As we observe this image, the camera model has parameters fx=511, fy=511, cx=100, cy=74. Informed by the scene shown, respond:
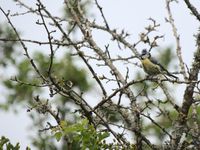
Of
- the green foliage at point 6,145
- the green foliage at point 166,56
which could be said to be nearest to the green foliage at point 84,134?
the green foliage at point 6,145

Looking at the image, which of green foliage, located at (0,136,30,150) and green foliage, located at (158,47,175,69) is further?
green foliage, located at (158,47,175,69)

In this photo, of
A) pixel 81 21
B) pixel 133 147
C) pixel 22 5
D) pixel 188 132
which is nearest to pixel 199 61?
pixel 188 132

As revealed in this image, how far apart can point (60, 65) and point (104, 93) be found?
11.0 m

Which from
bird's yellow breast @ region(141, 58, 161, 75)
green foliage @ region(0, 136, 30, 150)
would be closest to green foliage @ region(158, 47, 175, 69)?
bird's yellow breast @ region(141, 58, 161, 75)

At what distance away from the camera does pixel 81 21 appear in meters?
5.43

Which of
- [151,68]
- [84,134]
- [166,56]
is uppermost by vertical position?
[166,56]

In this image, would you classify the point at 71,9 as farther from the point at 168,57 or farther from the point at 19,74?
the point at 168,57

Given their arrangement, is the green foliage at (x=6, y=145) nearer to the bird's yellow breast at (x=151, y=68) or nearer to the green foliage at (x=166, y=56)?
the bird's yellow breast at (x=151, y=68)

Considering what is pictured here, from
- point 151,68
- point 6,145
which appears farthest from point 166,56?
point 6,145

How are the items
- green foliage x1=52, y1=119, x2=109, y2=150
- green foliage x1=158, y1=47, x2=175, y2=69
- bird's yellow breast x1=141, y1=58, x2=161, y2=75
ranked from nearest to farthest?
1. green foliage x1=52, y1=119, x2=109, y2=150
2. bird's yellow breast x1=141, y1=58, x2=161, y2=75
3. green foliage x1=158, y1=47, x2=175, y2=69

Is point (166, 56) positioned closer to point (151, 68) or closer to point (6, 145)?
point (151, 68)

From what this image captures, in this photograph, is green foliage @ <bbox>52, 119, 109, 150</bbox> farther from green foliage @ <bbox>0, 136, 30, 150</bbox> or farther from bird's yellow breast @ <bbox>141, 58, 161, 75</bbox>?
bird's yellow breast @ <bbox>141, 58, 161, 75</bbox>

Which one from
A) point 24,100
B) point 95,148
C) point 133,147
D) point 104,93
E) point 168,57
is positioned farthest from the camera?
point 168,57

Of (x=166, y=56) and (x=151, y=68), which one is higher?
(x=166, y=56)
